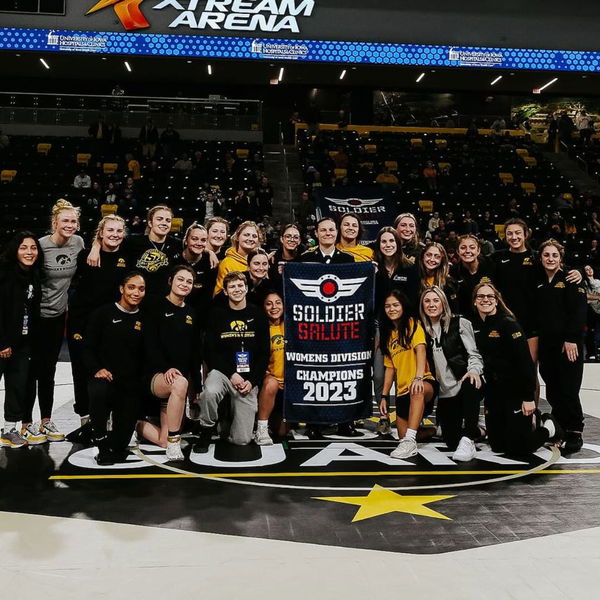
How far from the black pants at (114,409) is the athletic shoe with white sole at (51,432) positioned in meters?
0.60

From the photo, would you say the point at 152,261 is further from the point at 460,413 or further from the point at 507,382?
the point at 507,382

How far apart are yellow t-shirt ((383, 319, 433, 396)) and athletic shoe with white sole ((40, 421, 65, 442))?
240 centimetres

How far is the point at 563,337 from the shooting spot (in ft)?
16.2

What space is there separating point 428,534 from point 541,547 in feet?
1.60

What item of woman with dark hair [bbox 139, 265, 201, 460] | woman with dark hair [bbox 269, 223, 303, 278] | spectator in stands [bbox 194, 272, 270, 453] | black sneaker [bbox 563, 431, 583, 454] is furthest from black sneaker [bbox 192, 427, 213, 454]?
black sneaker [bbox 563, 431, 583, 454]

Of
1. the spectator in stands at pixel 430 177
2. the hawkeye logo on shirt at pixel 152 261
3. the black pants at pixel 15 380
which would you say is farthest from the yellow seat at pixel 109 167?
the black pants at pixel 15 380

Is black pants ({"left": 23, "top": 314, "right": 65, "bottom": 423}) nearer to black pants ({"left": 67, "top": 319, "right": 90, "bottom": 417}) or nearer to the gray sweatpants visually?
black pants ({"left": 67, "top": 319, "right": 90, "bottom": 417})

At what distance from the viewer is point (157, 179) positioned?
53.1ft

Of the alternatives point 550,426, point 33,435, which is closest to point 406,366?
point 550,426

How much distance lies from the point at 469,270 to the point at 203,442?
2350 mm

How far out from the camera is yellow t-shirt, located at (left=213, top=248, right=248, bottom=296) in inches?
210

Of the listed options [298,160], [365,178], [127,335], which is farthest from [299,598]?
[298,160]

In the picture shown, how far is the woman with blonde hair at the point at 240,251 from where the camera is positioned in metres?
5.28

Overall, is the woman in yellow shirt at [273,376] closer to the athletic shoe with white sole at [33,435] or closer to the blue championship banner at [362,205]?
the athletic shoe with white sole at [33,435]
